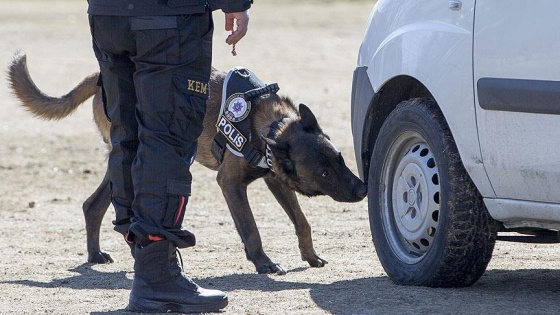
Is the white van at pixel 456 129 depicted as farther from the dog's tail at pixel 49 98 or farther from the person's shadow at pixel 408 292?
the dog's tail at pixel 49 98

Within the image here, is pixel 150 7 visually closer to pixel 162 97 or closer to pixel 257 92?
pixel 162 97

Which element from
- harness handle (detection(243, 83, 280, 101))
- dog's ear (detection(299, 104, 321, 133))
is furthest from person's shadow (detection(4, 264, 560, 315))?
harness handle (detection(243, 83, 280, 101))

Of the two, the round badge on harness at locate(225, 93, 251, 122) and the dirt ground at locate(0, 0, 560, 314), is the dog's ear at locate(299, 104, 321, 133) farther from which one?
the dirt ground at locate(0, 0, 560, 314)

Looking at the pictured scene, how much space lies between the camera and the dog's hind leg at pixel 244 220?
634cm

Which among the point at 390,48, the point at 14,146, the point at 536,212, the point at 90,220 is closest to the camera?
the point at 536,212

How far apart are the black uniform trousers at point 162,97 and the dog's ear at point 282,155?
1627 millimetres

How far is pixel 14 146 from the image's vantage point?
39.0 ft

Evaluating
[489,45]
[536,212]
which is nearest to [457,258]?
[536,212]

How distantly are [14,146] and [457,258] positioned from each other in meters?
7.87

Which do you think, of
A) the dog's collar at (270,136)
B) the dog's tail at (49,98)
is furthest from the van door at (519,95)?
the dog's tail at (49,98)

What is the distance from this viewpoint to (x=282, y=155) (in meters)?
6.39

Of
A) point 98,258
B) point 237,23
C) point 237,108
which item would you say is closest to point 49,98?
point 98,258

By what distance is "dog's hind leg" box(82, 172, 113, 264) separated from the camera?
6812 mm

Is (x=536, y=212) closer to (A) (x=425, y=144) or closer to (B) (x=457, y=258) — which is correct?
(B) (x=457, y=258)
